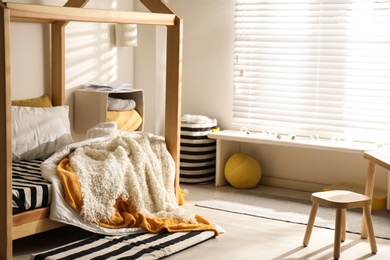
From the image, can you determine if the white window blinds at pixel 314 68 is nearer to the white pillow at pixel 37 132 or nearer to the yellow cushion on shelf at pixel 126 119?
the yellow cushion on shelf at pixel 126 119

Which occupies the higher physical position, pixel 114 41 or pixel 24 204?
pixel 114 41

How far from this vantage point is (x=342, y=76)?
211 inches

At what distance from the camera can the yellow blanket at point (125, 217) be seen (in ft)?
13.3

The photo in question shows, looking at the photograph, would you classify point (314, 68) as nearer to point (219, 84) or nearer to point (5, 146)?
point (219, 84)

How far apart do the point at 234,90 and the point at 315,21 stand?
93 centimetres

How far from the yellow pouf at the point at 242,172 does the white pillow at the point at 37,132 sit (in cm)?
142

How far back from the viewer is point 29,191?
3.89m

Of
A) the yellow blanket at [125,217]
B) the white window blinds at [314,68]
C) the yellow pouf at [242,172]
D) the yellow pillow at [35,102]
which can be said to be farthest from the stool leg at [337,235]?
the yellow pillow at [35,102]

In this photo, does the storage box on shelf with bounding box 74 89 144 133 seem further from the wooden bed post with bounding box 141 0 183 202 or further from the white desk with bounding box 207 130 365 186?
the white desk with bounding box 207 130 365 186

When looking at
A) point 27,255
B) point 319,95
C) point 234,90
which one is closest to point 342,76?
point 319,95

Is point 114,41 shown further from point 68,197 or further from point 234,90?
point 68,197

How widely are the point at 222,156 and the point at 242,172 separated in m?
0.24

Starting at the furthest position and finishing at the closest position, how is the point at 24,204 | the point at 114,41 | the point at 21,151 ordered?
the point at 114,41 → the point at 21,151 → the point at 24,204

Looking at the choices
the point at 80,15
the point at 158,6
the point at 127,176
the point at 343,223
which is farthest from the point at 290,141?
the point at 80,15
